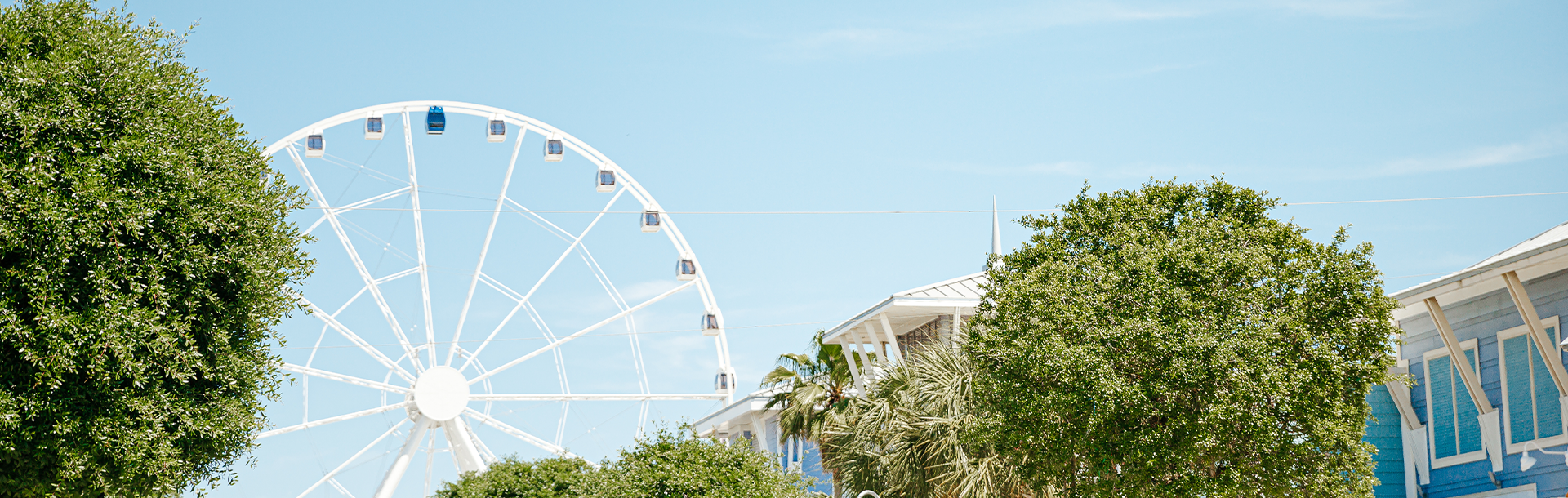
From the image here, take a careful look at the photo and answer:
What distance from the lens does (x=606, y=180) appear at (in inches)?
1818

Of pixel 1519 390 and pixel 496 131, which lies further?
pixel 496 131

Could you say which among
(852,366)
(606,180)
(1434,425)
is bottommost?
(1434,425)

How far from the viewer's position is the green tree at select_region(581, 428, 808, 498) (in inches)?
939

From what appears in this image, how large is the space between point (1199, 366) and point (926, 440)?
19.1ft

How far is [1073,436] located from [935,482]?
3753 mm

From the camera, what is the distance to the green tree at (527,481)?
3697 cm

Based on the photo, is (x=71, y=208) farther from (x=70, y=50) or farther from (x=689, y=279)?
(x=689, y=279)

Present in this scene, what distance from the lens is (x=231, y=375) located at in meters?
13.4

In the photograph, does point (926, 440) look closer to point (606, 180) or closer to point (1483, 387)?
point (1483, 387)

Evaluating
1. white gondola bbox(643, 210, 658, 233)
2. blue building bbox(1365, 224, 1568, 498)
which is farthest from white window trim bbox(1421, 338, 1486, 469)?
white gondola bbox(643, 210, 658, 233)

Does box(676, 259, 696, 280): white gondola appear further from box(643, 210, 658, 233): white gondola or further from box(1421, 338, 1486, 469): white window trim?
box(1421, 338, 1486, 469): white window trim

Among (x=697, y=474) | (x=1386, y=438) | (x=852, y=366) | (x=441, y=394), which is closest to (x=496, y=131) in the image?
(x=441, y=394)

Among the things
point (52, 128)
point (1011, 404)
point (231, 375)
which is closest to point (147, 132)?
point (52, 128)

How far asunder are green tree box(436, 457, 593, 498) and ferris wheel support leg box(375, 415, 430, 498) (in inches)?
111
